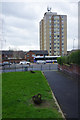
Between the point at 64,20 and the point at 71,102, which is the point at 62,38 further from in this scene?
the point at 71,102

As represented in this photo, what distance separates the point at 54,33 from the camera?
191 ft

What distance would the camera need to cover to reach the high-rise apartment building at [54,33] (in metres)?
56.4

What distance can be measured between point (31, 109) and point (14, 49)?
58272 millimetres

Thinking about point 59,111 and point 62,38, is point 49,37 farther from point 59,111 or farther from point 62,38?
point 59,111

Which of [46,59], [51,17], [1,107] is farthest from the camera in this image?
[51,17]

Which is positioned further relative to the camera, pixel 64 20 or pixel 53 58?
pixel 64 20

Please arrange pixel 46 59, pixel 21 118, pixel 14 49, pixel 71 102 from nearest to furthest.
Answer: pixel 21 118 < pixel 71 102 < pixel 46 59 < pixel 14 49

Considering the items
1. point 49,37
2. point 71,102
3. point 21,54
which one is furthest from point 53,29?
point 71,102

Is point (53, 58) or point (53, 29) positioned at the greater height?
point (53, 29)

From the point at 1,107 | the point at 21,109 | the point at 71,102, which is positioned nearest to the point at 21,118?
the point at 21,109

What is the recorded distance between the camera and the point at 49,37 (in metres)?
57.2

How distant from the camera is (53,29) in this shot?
5775 cm

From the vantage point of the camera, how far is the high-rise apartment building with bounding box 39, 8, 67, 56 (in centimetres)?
5644

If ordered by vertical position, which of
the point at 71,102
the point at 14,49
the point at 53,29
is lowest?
the point at 71,102
